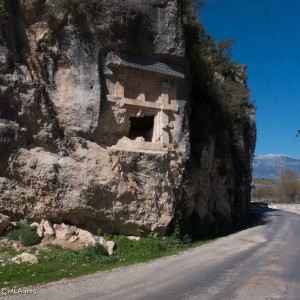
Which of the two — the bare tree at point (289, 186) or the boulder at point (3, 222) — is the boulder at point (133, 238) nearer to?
the boulder at point (3, 222)

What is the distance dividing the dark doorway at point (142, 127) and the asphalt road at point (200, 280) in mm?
6167

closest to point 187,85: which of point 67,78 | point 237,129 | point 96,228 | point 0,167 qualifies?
point 67,78

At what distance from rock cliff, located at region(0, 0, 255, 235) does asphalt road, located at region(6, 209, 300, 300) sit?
12.3 feet

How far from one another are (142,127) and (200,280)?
1023cm

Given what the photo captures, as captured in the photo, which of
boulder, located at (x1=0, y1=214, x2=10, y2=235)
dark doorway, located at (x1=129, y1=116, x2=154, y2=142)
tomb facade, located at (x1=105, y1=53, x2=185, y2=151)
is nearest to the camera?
boulder, located at (x1=0, y1=214, x2=10, y2=235)

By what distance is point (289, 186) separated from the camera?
80188 millimetres

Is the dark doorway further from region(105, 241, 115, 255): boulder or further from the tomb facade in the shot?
region(105, 241, 115, 255): boulder

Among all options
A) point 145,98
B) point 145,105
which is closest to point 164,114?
point 145,105

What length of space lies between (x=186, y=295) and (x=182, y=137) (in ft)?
33.8

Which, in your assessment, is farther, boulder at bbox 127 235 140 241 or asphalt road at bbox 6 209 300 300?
boulder at bbox 127 235 140 241

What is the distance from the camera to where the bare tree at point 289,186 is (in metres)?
79.7

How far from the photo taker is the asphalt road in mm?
8844

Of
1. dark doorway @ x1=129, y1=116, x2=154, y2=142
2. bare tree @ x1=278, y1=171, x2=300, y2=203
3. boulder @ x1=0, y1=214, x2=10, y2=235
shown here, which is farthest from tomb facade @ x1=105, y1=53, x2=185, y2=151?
bare tree @ x1=278, y1=171, x2=300, y2=203

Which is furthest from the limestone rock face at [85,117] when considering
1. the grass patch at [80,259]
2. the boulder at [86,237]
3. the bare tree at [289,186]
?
the bare tree at [289,186]
